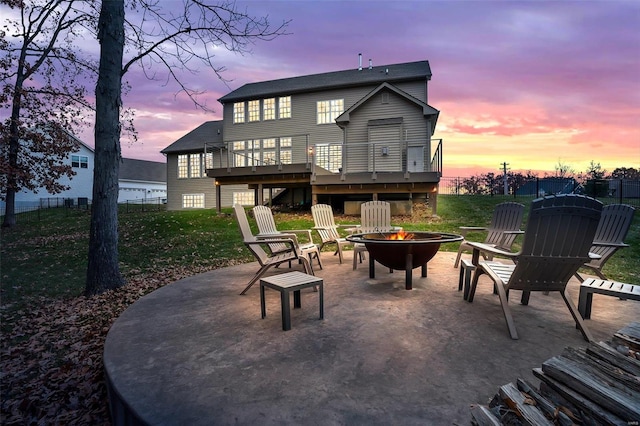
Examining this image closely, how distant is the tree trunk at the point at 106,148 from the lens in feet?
18.0

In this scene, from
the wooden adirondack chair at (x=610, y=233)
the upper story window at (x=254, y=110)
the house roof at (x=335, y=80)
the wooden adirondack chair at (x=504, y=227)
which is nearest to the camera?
the wooden adirondack chair at (x=610, y=233)

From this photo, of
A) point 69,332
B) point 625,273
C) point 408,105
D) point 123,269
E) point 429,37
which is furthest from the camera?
point 408,105

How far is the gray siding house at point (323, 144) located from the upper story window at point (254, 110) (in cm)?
7

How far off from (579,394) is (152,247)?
→ 10.7 m

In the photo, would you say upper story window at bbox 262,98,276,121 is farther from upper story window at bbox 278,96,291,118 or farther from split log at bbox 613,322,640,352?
split log at bbox 613,322,640,352

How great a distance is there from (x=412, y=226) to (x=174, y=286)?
8.17 meters

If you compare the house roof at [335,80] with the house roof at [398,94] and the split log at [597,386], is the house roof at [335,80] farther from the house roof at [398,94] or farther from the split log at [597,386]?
the split log at [597,386]

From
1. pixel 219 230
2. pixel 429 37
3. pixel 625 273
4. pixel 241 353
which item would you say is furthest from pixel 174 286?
pixel 429 37

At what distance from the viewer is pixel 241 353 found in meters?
2.79

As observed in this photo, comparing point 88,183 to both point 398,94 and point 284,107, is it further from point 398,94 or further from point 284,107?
point 398,94

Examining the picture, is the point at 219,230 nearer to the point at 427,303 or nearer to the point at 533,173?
Answer: the point at 427,303

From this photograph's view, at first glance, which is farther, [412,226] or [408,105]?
[408,105]

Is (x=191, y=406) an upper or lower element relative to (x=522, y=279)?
lower

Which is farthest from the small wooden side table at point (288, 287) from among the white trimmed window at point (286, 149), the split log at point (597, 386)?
the white trimmed window at point (286, 149)
